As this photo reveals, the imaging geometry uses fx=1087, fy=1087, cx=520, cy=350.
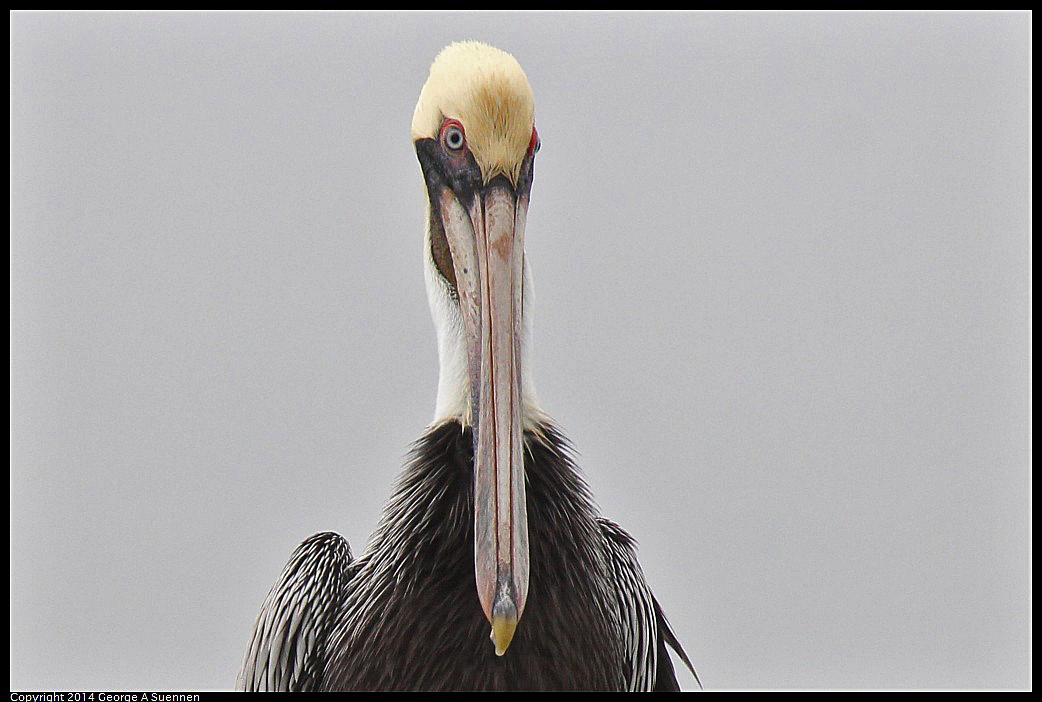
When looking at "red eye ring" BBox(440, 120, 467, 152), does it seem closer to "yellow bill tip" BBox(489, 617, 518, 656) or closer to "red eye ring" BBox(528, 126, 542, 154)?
"red eye ring" BBox(528, 126, 542, 154)

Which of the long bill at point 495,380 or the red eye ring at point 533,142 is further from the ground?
the red eye ring at point 533,142

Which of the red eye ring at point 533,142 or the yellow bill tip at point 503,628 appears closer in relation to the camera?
the yellow bill tip at point 503,628

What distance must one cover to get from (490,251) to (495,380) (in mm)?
187

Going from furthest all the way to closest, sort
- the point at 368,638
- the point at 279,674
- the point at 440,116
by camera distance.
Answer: the point at 279,674
the point at 368,638
the point at 440,116

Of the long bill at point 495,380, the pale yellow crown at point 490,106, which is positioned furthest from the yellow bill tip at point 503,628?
the pale yellow crown at point 490,106

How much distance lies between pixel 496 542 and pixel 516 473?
0.10 meters

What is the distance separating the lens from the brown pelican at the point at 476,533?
4.95 feet

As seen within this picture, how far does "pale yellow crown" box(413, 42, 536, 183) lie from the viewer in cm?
152

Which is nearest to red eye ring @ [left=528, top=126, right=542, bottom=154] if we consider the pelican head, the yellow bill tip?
the pelican head

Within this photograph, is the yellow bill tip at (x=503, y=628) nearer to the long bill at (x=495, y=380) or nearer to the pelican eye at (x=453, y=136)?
the long bill at (x=495, y=380)

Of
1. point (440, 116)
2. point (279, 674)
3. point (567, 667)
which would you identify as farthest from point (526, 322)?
point (279, 674)
